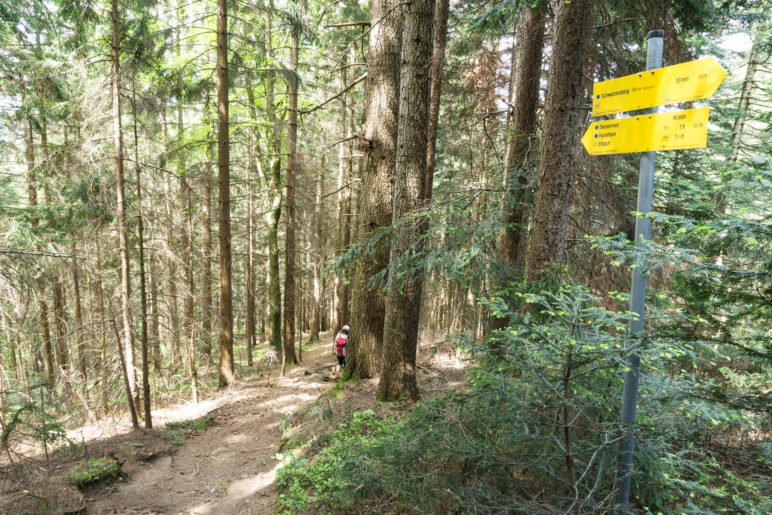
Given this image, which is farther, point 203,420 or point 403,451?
point 203,420

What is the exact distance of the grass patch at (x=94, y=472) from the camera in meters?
5.27

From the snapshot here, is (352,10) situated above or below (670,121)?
above

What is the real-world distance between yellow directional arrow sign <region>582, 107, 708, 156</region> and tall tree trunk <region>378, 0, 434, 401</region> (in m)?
2.78

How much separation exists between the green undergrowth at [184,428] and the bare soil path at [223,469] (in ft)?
0.43

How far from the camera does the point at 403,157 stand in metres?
5.59

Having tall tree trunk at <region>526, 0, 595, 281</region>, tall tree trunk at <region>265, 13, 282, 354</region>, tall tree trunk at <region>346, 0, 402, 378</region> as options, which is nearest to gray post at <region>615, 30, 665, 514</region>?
tall tree trunk at <region>526, 0, 595, 281</region>

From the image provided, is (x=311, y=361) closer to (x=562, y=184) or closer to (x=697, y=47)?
(x=562, y=184)

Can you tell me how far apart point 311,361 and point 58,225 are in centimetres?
898

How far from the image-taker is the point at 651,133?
7.37 ft

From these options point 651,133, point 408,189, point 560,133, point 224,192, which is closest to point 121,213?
point 224,192

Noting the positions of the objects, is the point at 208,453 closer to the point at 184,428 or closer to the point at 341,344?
the point at 184,428

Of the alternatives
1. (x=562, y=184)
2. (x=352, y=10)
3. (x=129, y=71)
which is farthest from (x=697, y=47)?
(x=129, y=71)

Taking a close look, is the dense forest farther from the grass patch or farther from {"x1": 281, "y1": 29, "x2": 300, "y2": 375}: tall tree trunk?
the grass patch

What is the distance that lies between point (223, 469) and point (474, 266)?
537cm
